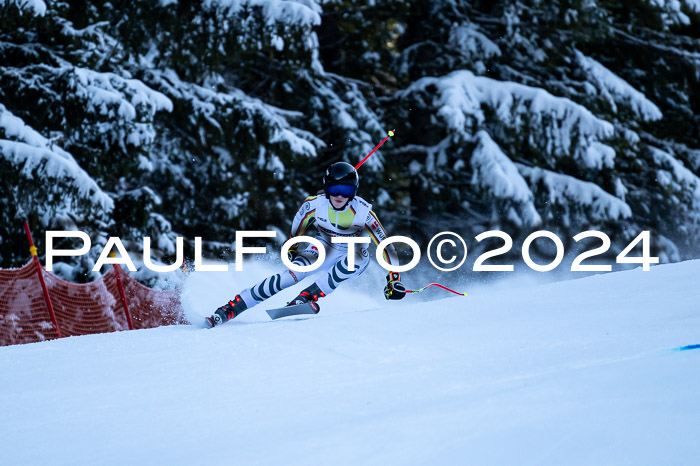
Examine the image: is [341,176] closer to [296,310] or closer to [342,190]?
[342,190]

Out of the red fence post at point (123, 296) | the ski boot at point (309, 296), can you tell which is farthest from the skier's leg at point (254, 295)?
the red fence post at point (123, 296)

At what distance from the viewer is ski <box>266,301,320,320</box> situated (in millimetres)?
7008

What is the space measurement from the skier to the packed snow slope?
43 centimetres

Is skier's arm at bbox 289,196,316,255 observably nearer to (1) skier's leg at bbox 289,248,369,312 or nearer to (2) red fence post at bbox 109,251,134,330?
(1) skier's leg at bbox 289,248,369,312

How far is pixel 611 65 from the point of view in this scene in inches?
755

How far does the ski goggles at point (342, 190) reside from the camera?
6.69 meters

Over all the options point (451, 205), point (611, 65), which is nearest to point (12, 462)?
point (451, 205)

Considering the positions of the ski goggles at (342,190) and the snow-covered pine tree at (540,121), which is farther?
the snow-covered pine tree at (540,121)

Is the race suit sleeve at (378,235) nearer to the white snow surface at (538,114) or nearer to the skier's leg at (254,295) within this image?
the skier's leg at (254,295)

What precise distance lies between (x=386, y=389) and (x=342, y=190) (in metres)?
2.93

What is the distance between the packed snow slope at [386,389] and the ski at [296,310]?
1.71 feet

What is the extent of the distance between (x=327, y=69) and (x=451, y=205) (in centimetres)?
414

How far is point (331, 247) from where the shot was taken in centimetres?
723

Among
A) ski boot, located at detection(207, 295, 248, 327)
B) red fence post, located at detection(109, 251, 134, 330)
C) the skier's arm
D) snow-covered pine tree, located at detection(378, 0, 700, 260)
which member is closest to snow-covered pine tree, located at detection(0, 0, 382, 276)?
red fence post, located at detection(109, 251, 134, 330)
